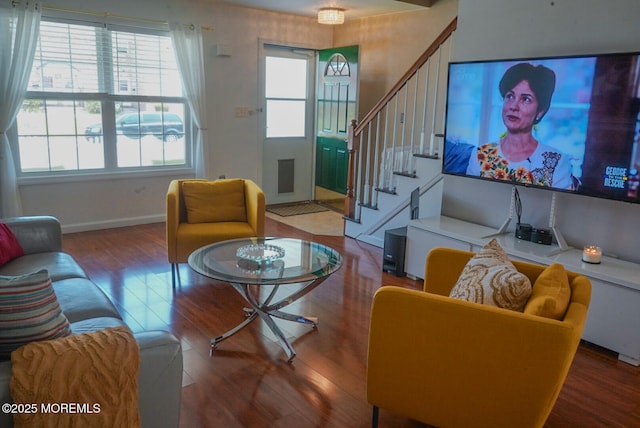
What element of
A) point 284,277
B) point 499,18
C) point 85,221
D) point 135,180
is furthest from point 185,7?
point 284,277

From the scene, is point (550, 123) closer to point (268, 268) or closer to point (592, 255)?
point (592, 255)

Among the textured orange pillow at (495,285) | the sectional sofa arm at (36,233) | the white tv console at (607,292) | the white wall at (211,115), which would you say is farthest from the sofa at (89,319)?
the white tv console at (607,292)

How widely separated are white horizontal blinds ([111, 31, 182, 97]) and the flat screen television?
320 cm

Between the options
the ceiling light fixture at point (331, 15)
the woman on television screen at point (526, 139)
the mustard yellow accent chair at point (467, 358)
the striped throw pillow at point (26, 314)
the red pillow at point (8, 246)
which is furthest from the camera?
the ceiling light fixture at point (331, 15)

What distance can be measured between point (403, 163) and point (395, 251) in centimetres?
97

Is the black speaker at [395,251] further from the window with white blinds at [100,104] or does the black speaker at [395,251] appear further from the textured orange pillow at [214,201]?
the window with white blinds at [100,104]

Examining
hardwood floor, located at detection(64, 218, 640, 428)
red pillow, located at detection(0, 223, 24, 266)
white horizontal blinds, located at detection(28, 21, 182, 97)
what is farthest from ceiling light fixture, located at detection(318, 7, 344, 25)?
red pillow, located at detection(0, 223, 24, 266)

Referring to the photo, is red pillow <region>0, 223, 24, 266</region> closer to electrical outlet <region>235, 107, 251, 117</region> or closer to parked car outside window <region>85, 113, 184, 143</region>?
parked car outside window <region>85, 113, 184, 143</region>

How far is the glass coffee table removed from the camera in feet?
8.95

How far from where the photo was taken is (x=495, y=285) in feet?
6.56

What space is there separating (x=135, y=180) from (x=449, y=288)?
405 centimetres

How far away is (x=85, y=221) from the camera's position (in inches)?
209

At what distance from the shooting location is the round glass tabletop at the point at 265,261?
2721mm

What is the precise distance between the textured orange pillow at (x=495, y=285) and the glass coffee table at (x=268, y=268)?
2.95 feet
